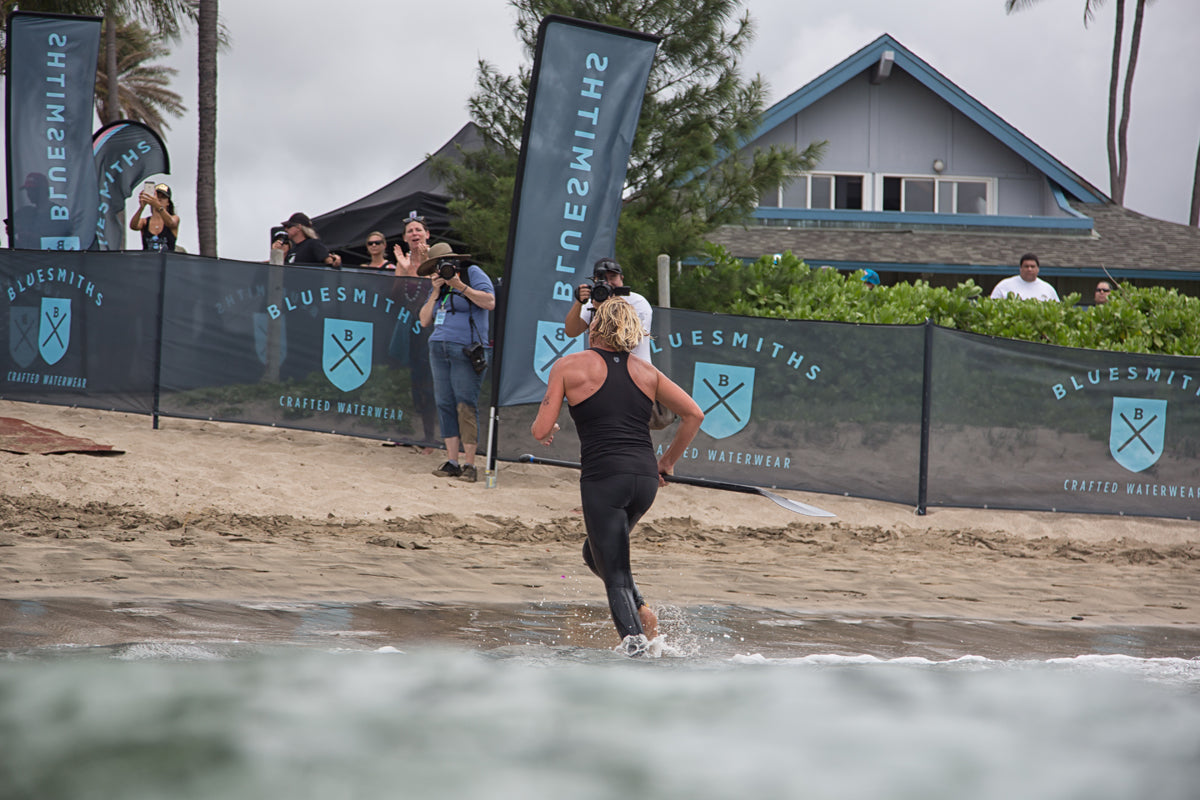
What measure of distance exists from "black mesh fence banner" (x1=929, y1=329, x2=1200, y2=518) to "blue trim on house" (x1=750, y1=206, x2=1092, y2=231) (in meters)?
12.3

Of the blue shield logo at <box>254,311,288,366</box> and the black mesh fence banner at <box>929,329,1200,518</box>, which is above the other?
the blue shield logo at <box>254,311,288,366</box>

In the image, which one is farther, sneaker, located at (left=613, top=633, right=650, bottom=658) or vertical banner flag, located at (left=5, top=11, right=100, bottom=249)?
vertical banner flag, located at (left=5, top=11, right=100, bottom=249)

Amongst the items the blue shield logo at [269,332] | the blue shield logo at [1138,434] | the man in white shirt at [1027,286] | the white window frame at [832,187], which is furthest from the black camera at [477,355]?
the white window frame at [832,187]

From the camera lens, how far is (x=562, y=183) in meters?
10.1

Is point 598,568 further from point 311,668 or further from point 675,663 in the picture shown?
point 311,668

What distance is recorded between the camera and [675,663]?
5.68 meters

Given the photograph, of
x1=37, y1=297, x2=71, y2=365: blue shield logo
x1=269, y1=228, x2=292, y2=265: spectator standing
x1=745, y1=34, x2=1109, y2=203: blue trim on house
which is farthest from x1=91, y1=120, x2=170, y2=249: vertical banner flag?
x1=745, y1=34, x2=1109, y2=203: blue trim on house

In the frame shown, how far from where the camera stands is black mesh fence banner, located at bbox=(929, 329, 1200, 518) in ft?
34.5

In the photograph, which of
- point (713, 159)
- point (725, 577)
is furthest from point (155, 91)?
point (725, 577)

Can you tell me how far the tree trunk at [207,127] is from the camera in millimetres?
16859

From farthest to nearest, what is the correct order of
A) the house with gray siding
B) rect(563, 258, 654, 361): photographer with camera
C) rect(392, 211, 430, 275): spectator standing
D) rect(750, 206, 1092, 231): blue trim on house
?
1. rect(750, 206, 1092, 231): blue trim on house
2. the house with gray siding
3. rect(392, 211, 430, 275): spectator standing
4. rect(563, 258, 654, 361): photographer with camera

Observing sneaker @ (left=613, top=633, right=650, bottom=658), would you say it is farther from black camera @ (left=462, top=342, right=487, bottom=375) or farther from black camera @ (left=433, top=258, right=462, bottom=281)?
black camera @ (left=433, top=258, right=462, bottom=281)

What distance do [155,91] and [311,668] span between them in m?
Result: 45.5

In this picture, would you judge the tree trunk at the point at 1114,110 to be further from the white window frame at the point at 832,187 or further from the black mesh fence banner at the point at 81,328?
the black mesh fence banner at the point at 81,328
